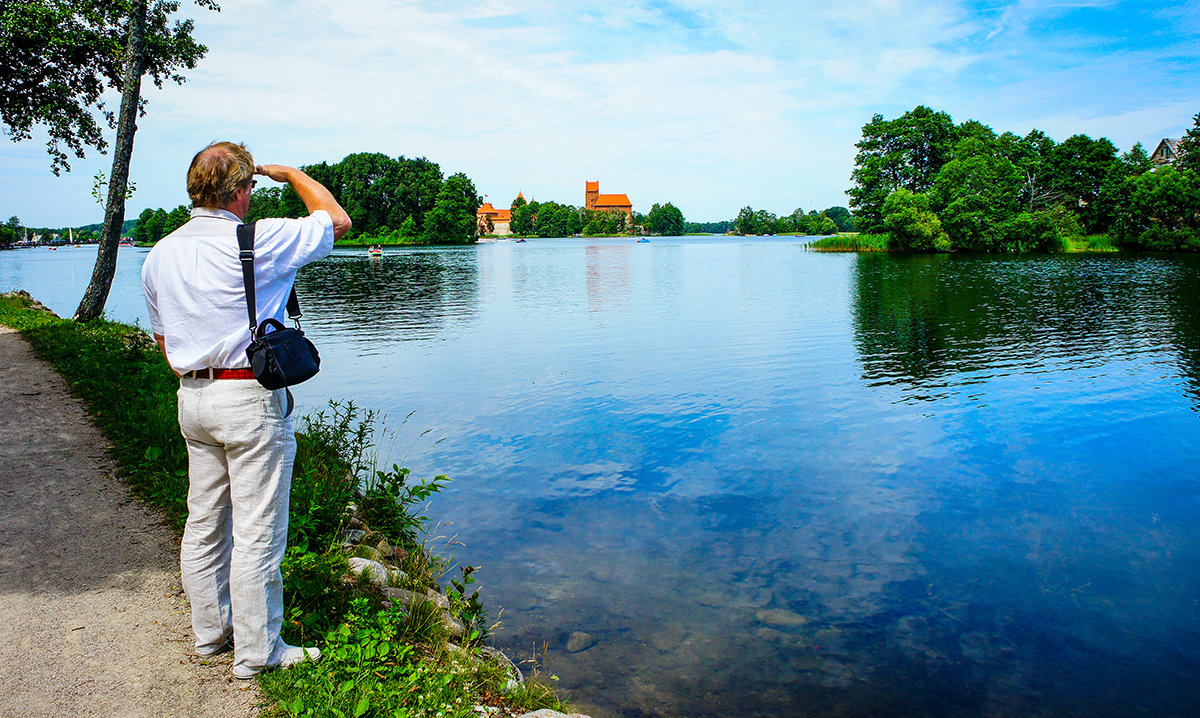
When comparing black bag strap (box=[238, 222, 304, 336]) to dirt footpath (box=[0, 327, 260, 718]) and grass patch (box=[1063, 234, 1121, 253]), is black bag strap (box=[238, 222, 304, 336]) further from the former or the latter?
grass patch (box=[1063, 234, 1121, 253])

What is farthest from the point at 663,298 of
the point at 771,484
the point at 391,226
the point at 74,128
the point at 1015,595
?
the point at 391,226

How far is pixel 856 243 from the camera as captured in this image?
71125 millimetres

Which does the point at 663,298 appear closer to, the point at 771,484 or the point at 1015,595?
the point at 771,484

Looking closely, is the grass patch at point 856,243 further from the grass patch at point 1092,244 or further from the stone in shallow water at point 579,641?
the stone in shallow water at point 579,641

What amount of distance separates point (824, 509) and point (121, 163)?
627 inches

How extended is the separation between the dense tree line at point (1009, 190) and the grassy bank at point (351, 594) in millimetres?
64336

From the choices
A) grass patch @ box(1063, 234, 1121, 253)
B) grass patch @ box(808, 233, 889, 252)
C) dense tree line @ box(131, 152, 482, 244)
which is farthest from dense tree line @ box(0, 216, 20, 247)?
grass patch @ box(1063, 234, 1121, 253)

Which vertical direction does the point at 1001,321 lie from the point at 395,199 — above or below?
below

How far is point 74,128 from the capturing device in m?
18.4

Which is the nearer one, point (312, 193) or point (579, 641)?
point (312, 193)

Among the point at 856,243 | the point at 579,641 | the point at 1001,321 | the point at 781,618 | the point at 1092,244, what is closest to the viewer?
the point at 579,641

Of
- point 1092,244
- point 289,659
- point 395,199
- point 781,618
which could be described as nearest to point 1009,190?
point 1092,244

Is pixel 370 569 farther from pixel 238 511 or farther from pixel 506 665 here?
pixel 238 511

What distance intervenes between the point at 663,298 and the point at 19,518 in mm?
26975
